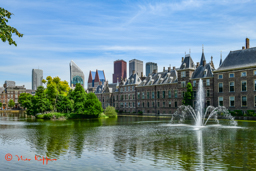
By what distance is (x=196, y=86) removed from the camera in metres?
63.3

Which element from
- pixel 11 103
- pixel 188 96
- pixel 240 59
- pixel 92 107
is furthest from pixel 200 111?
pixel 11 103

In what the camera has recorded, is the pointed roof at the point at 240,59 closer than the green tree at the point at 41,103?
Yes

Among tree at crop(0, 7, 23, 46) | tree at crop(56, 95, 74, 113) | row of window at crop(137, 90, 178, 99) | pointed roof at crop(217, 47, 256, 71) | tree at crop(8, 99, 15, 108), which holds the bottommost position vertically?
tree at crop(8, 99, 15, 108)

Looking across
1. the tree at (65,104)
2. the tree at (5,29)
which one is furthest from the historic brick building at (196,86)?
the tree at (5,29)

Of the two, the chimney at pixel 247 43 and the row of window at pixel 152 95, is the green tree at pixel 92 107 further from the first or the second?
the chimney at pixel 247 43

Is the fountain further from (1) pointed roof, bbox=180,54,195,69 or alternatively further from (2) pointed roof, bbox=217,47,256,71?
(2) pointed roof, bbox=217,47,256,71

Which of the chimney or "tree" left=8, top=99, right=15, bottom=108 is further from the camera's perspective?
"tree" left=8, top=99, right=15, bottom=108

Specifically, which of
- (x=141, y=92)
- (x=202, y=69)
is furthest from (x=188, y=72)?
(x=141, y=92)

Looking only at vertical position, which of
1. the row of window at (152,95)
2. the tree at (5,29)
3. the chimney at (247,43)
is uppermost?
the chimney at (247,43)

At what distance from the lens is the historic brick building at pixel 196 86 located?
171 ft

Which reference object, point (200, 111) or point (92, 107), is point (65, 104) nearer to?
point (92, 107)

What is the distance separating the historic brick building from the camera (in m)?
52.1

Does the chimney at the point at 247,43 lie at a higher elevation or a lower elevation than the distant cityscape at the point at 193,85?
higher

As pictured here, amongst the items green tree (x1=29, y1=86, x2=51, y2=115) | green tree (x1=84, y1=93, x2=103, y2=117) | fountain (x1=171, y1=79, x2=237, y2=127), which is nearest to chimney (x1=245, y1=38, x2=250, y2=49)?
fountain (x1=171, y1=79, x2=237, y2=127)
